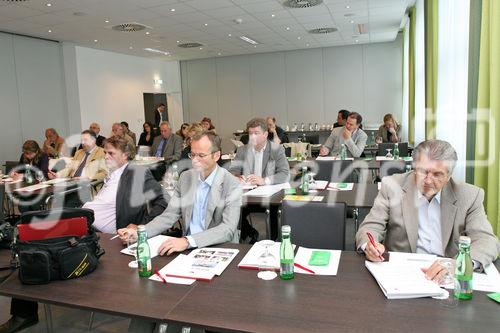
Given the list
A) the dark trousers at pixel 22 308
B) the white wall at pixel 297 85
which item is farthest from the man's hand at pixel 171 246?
the white wall at pixel 297 85

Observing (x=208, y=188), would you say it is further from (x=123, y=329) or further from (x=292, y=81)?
(x=292, y=81)

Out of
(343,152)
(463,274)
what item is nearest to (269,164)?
(343,152)

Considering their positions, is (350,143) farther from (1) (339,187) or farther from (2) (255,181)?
(2) (255,181)

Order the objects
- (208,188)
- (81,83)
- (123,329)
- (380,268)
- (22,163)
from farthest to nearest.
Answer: (81,83) < (22,163) < (123,329) < (208,188) < (380,268)

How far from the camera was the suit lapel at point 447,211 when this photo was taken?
6.60ft

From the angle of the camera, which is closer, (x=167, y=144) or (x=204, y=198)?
(x=204, y=198)

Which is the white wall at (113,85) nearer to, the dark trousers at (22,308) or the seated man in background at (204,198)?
the dark trousers at (22,308)

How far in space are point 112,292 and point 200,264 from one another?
17.2 inches

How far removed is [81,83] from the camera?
34.0 feet

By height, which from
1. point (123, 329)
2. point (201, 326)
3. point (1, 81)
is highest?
point (1, 81)

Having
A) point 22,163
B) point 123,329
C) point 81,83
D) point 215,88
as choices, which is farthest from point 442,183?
point 215,88

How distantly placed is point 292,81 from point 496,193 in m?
10.9

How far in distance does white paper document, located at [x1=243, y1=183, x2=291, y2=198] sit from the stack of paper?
1.46 m

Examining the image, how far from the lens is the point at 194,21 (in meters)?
8.19
